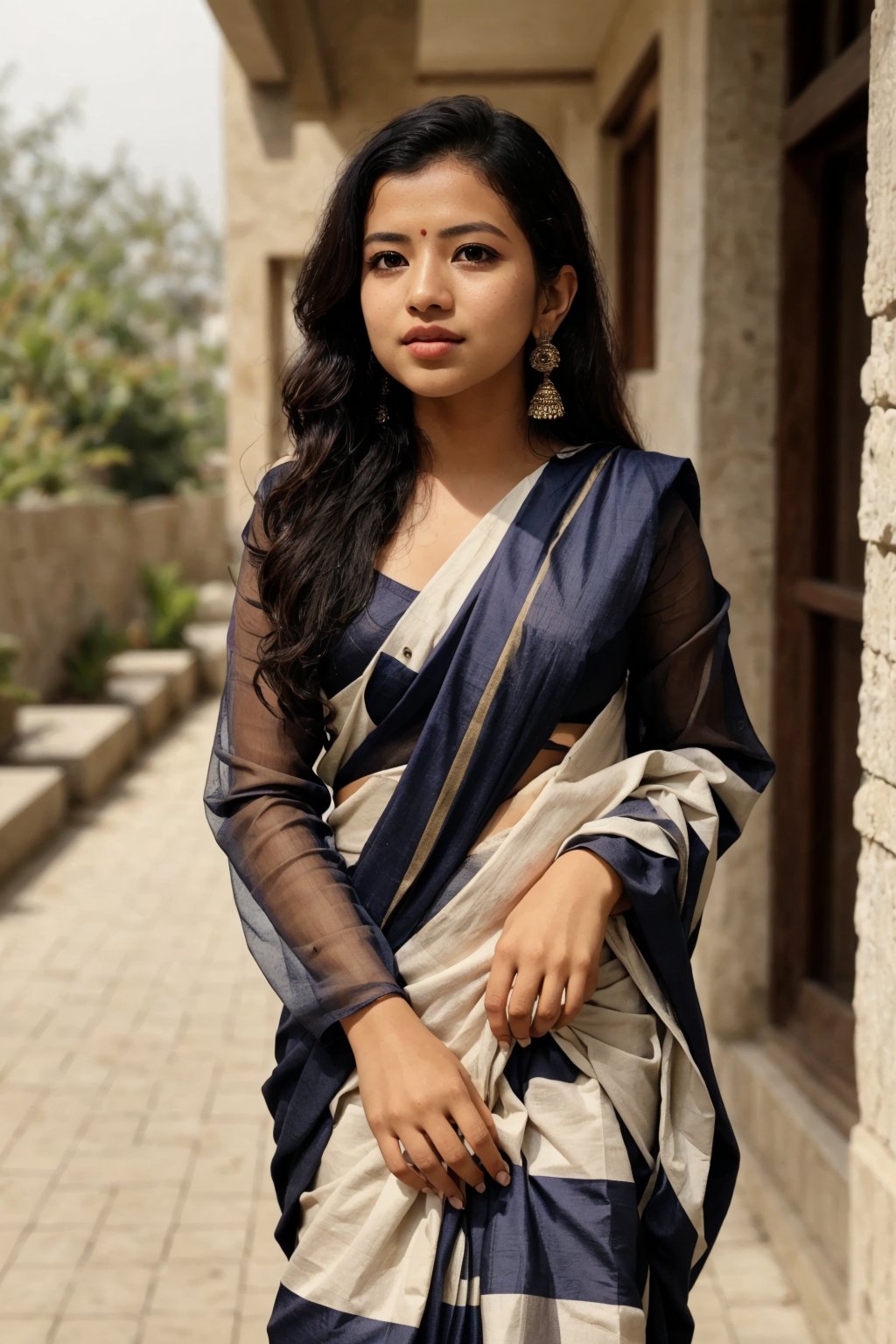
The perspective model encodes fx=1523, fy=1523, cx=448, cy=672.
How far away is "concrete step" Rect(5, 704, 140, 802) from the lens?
7.93m

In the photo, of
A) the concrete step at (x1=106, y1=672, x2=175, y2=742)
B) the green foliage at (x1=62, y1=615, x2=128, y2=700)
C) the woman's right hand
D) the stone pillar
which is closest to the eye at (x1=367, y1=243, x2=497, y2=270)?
the woman's right hand

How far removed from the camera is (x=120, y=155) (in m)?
41.8

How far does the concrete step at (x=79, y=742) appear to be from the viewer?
7934mm

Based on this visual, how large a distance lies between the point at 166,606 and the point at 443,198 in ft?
34.4

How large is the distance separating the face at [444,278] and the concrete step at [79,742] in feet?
21.6

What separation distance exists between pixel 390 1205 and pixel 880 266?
135 centimetres

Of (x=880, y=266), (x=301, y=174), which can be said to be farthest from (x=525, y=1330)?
(x=301, y=174)

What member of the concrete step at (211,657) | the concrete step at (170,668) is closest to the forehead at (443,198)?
the concrete step at (170,668)

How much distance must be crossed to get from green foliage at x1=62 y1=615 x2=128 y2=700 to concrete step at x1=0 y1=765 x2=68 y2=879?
75.4 inches

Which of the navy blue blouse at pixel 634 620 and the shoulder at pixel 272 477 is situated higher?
the shoulder at pixel 272 477

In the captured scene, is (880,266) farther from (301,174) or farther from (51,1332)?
(301,174)

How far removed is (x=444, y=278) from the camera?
5.30 feet

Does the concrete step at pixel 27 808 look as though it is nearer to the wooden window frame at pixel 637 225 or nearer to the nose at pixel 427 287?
the wooden window frame at pixel 637 225

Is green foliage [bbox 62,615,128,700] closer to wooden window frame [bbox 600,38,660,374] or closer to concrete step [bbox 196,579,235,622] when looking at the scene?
concrete step [bbox 196,579,235,622]
